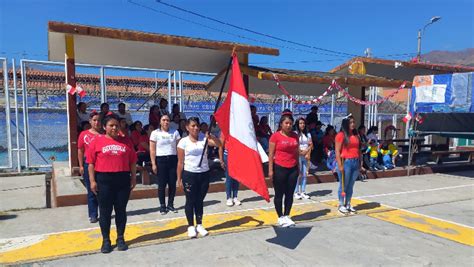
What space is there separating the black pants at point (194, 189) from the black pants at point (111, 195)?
778 mm

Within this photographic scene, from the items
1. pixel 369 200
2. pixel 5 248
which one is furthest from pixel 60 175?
pixel 369 200

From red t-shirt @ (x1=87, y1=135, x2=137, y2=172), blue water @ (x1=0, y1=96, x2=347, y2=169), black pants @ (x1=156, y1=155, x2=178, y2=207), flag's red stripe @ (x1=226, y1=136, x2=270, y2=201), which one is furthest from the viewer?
blue water @ (x1=0, y1=96, x2=347, y2=169)

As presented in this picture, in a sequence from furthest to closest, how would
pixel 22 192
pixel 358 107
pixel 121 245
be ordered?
1. pixel 358 107
2. pixel 22 192
3. pixel 121 245

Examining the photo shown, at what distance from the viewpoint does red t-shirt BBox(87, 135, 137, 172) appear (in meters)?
4.20

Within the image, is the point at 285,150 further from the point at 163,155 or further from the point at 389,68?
the point at 389,68

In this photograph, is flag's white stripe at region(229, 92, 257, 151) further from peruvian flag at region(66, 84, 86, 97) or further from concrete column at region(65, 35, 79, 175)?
concrete column at region(65, 35, 79, 175)

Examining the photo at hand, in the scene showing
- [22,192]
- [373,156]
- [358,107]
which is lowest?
Result: [22,192]

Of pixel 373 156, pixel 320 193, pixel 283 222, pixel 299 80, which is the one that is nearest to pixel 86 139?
pixel 283 222

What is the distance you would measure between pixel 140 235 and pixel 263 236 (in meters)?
1.71

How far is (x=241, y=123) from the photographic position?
4.82 meters

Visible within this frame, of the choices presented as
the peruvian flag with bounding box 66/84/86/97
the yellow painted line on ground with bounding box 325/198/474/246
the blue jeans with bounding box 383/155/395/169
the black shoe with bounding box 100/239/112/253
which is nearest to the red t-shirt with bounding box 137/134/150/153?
the peruvian flag with bounding box 66/84/86/97

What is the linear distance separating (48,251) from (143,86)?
1537 centimetres

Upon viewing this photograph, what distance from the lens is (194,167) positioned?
483cm

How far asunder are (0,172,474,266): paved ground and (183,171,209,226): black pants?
1.34 feet
